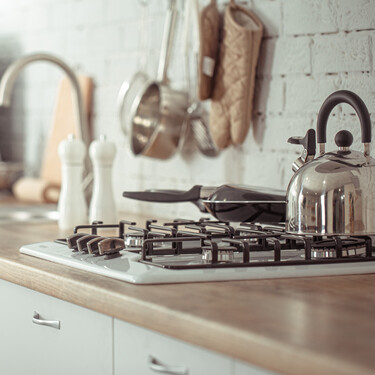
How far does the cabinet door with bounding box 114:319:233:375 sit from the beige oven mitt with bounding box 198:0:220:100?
96cm

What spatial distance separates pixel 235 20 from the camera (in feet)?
6.29

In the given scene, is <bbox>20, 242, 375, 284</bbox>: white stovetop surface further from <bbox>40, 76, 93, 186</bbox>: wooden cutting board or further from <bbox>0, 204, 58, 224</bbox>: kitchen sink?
<bbox>40, 76, 93, 186</bbox>: wooden cutting board

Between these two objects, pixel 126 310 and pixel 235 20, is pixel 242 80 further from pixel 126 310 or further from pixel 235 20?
pixel 126 310

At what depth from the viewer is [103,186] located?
6.30ft

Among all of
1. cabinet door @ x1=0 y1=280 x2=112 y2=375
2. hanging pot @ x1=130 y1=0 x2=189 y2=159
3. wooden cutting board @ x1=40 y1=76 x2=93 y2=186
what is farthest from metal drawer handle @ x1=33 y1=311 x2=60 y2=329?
wooden cutting board @ x1=40 y1=76 x2=93 y2=186

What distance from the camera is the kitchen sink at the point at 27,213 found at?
212cm

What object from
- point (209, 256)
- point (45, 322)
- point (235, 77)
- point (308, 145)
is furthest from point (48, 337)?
point (235, 77)

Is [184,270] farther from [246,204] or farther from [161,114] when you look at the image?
[161,114]

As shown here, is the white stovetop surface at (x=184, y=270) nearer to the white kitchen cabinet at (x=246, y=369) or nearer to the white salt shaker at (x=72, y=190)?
the white kitchen cabinet at (x=246, y=369)

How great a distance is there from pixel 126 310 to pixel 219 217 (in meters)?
0.50

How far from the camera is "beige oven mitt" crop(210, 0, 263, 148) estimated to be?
1838 mm

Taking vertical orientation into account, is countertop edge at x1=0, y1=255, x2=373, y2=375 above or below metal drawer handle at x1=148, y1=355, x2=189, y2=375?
above

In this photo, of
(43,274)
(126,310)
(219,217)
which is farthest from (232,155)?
(126,310)

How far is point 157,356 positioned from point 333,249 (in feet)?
1.35
